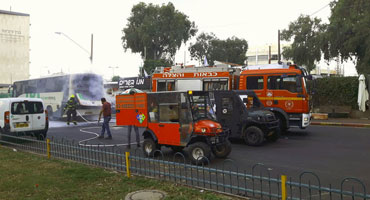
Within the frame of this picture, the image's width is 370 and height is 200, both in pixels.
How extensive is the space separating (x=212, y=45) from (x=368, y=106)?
3455cm

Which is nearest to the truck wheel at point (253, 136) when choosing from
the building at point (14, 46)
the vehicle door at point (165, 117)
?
the vehicle door at point (165, 117)

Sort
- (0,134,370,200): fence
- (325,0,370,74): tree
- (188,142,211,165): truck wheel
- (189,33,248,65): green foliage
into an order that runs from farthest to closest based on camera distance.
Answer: (189,33,248,65): green foliage < (325,0,370,74): tree < (188,142,211,165): truck wheel < (0,134,370,200): fence

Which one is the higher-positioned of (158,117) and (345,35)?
(345,35)

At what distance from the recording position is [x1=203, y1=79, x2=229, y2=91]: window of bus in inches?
557

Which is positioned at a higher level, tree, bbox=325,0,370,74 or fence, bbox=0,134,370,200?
tree, bbox=325,0,370,74

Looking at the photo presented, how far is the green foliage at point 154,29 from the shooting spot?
45156mm

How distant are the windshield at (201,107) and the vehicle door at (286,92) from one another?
5344mm

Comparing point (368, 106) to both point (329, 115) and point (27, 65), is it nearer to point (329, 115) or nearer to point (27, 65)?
point (329, 115)

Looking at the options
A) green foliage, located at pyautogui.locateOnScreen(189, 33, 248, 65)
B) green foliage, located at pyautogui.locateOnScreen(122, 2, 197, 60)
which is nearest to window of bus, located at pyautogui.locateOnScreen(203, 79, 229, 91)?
green foliage, located at pyautogui.locateOnScreen(122, 2, 197, 60)

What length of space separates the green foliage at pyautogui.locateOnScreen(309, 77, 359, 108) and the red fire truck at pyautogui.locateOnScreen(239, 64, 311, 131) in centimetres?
765

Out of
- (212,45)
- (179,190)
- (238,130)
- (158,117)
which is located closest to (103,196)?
(179,190)

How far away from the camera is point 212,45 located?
50562mm

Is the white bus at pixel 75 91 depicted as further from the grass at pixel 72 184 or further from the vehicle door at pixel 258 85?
the grass at pixel 72 184

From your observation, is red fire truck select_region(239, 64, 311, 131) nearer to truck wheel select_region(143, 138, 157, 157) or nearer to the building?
truck wheel select_region(143, 138, 157, 157)
